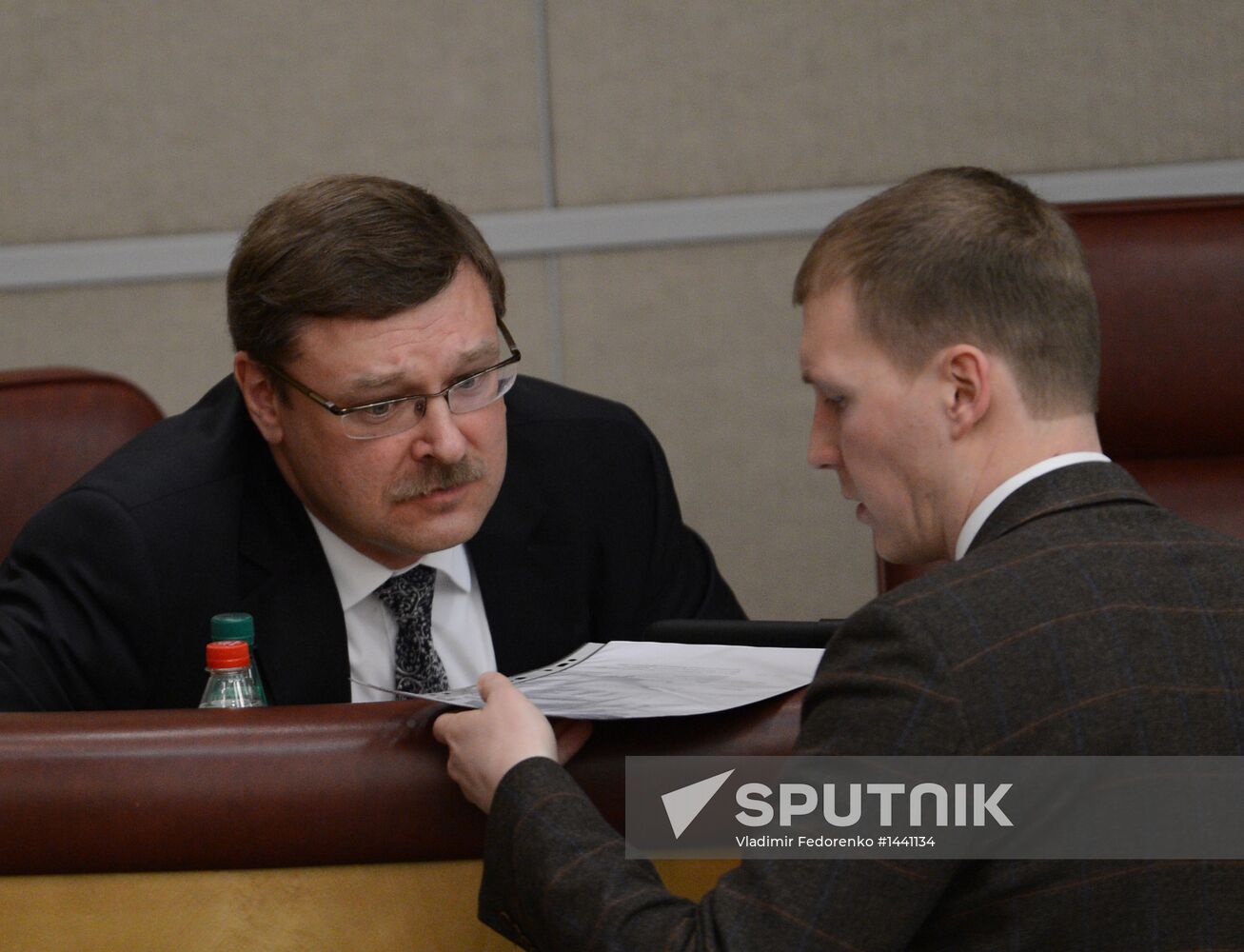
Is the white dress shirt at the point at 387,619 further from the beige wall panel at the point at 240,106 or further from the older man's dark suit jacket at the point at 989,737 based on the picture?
the beige wall panel at the point at 240,106

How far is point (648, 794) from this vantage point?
938mm

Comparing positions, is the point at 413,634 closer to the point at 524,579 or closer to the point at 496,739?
the point at 524,579

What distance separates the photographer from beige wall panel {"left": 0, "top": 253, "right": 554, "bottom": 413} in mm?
2727

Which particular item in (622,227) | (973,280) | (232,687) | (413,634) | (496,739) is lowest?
(413,634)

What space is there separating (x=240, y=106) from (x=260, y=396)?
120 centimetres

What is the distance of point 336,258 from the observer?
1.54 metres

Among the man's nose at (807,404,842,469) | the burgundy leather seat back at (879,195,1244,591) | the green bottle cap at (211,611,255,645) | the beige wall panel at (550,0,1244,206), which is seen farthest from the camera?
the beige wall panel at (550,0,1244,206)

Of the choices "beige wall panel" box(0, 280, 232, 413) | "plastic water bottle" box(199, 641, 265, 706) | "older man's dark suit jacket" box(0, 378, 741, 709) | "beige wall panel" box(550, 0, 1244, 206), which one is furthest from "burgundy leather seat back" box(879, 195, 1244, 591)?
"beige wall panel" box(0, 280, 232, 413)

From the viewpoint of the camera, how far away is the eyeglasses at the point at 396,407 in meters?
1.54

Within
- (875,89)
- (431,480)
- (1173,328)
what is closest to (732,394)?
(875,89)

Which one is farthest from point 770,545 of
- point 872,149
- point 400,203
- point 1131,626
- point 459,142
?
point 1131,626

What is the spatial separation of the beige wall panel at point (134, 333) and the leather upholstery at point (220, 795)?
1877 millimetres

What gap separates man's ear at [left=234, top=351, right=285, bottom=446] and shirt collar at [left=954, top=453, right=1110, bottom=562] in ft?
2.93

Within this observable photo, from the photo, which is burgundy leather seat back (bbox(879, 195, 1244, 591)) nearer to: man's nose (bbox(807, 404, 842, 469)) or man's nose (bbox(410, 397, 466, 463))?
man's nose (bbox(410, 397, 466, 463))
